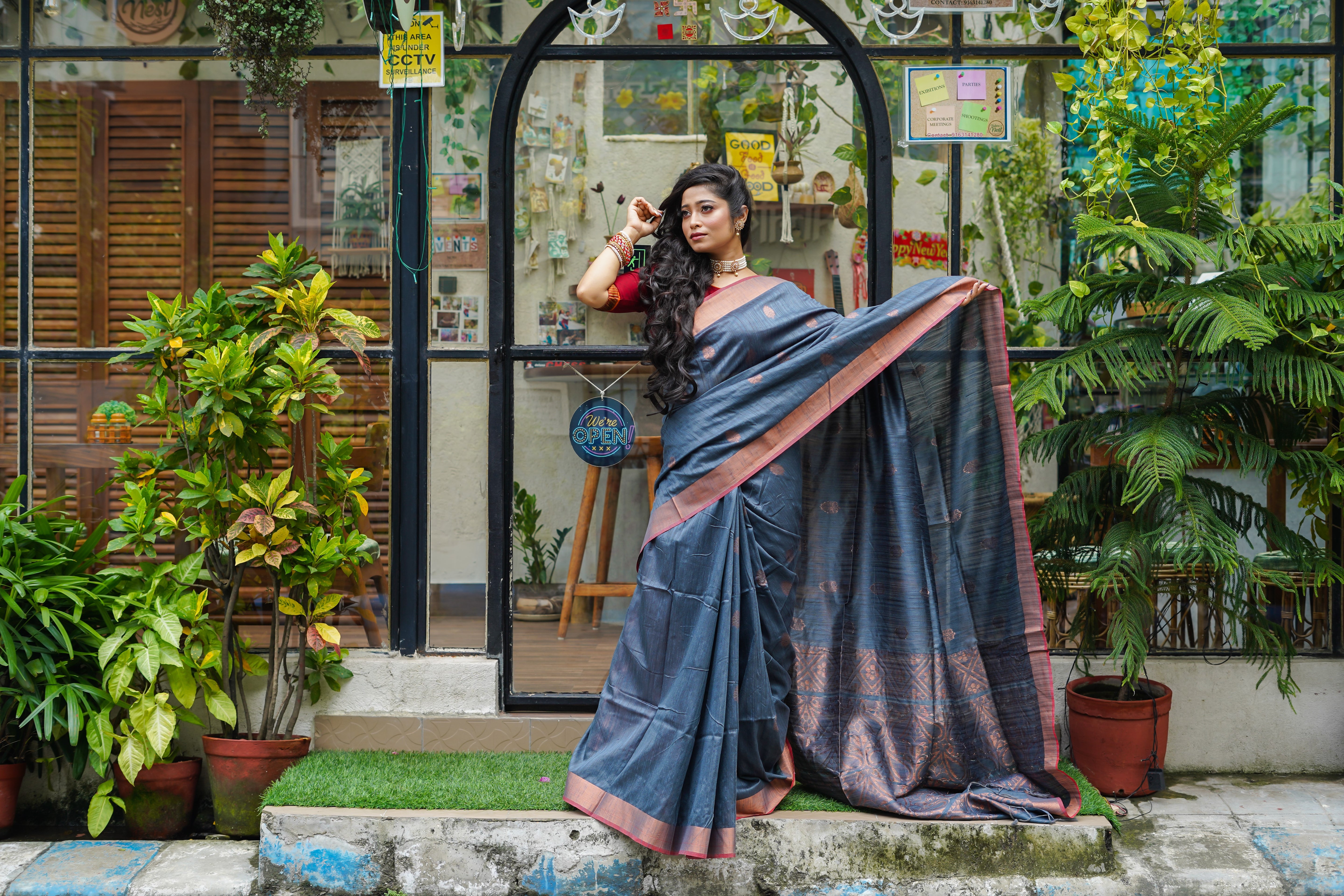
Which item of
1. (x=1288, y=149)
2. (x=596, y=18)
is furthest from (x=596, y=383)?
(x=1288, y=149)

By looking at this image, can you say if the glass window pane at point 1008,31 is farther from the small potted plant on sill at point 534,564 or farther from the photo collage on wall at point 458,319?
the small potted plant on sill at point 534,564

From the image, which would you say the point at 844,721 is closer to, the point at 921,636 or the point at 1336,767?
the point at 921,636

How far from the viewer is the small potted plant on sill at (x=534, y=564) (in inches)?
145

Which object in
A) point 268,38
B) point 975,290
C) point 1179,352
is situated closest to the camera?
point 975,290

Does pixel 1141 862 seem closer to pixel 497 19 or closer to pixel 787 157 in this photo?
pixel 787 157

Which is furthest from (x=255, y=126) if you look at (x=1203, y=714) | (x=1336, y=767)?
(x=1336, y=767)

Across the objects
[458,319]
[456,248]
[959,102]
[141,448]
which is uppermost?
[959,102]

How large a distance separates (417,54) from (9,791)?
263 centimetres

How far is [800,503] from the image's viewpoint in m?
3.01

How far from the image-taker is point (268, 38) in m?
3.42

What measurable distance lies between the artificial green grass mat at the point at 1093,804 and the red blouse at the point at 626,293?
1.74m

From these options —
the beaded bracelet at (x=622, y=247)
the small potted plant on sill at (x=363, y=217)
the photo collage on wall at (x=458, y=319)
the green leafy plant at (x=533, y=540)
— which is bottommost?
the green leafy plant at (x=533, y=540)

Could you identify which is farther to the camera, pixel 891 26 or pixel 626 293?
pixel 891 26

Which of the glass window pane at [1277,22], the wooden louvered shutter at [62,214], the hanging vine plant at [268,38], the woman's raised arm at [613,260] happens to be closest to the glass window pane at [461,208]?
the hanging vine plant at [268,38]
